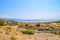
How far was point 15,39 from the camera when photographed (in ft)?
62.1

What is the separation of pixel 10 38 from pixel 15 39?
1.95 ft

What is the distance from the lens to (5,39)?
18.1 m

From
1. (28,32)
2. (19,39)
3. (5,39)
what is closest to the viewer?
(5,39)

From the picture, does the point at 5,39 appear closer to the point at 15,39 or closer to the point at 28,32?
the point at 15,39

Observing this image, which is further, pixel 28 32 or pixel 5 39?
pixel 28 32

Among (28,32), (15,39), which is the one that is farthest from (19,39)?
(28,32)

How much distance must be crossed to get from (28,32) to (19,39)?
12218mm

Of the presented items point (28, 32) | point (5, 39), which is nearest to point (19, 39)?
point (5, 39)

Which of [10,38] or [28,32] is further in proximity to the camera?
[28,32]

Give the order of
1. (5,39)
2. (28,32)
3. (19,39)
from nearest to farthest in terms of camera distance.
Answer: (5,39)
(19,39)
(28,32)

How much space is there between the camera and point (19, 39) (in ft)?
63.8

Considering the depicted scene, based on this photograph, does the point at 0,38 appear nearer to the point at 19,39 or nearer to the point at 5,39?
the point at 5,39

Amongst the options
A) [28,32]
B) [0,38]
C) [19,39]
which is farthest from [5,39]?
[28,32]

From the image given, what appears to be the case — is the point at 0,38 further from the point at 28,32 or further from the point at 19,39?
the point at 28,32
